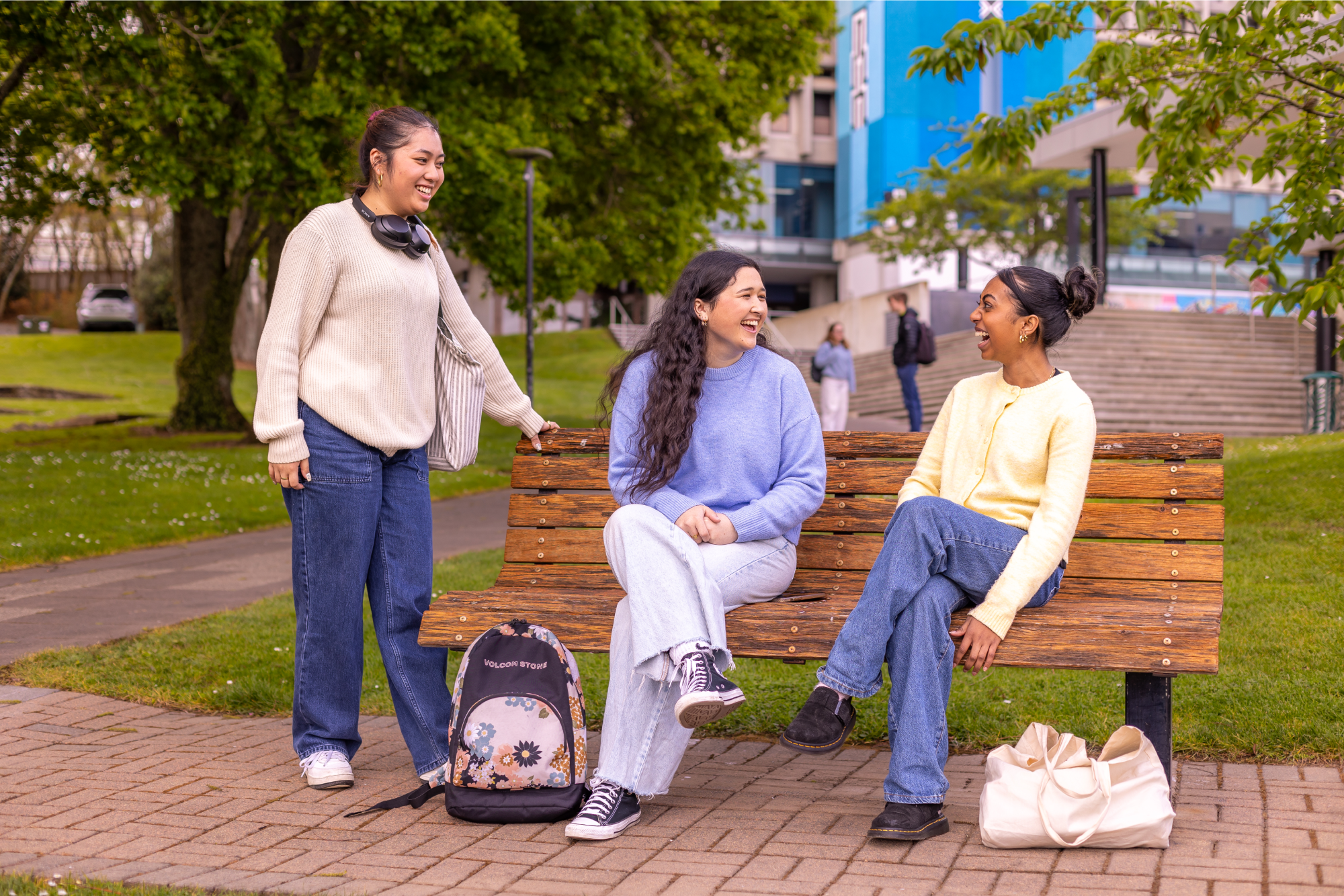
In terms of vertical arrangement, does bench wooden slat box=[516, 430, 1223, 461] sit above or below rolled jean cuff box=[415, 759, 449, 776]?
above

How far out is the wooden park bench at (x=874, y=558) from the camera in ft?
11.9

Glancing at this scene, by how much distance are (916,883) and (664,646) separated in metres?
0.92

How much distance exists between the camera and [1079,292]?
13.3 ft

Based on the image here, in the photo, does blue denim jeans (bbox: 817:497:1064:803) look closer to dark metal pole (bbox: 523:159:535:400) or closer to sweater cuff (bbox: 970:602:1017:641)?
sweater cuff (bbox: 970:602:1017:641)

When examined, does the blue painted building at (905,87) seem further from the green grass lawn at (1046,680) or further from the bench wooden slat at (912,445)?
the bench wooden slat at (912,445)

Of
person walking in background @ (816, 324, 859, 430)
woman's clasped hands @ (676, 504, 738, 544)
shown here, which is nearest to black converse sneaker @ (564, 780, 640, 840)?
woman's clasped hands @ (676, 504, 738, 544)

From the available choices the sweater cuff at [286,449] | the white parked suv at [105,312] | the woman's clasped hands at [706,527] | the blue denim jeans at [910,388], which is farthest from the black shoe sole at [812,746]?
the white parked suv at [105,312]

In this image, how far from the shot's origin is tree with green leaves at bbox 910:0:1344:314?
293 inches

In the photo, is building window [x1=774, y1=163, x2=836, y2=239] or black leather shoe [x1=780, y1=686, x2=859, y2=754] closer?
black leather shoe [x1=780, y1=686, x2=859, y2=754]

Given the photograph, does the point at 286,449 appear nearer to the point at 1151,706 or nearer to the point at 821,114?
the point at 1151,706

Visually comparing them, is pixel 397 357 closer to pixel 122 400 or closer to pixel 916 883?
pixel 916 883

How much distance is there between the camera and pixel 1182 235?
2298 inches

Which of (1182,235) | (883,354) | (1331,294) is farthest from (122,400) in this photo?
(1182,235)

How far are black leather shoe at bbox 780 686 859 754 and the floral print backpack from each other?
0.71m
